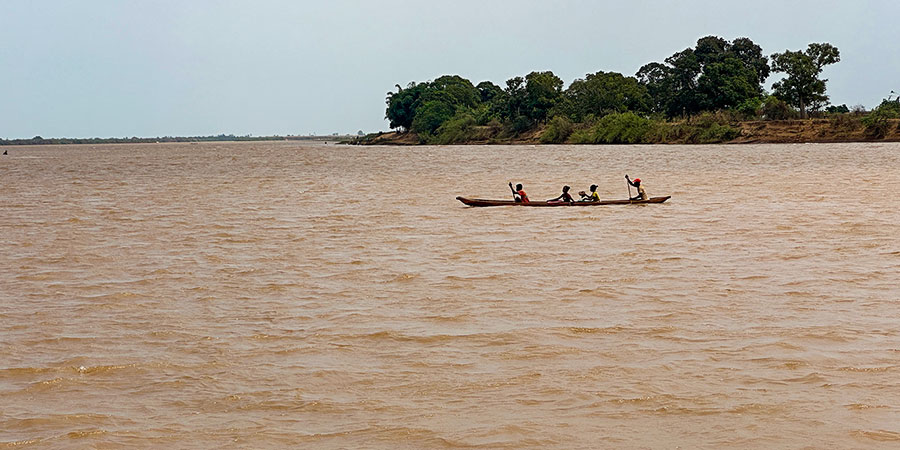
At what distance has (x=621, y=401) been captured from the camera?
7.06 metres

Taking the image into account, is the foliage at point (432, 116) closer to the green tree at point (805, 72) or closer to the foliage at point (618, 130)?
the foliage at point (618, 130)

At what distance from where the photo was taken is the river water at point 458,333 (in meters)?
6.60

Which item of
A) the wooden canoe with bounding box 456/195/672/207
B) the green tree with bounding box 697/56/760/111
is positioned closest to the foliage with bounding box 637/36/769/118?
the green tree with bounding box 697/56/760/111

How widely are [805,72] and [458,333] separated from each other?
73.2 metres

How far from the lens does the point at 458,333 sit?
934cm

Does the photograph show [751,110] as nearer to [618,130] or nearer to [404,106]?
[618,130]

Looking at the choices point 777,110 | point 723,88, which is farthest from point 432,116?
point 777,110

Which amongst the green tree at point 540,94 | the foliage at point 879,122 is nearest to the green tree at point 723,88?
the foliage at point 879,122

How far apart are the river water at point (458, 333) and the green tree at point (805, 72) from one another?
60220 millimetres

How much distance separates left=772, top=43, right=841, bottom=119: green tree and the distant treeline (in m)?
0.08

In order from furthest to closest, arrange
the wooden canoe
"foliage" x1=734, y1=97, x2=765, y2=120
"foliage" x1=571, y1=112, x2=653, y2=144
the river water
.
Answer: "foliage" x1=571, y1=112, x2=653, y2=144 < "foliage" x1=734, y1=97, x2=765, y2=120 < the wooden canoe < the river water

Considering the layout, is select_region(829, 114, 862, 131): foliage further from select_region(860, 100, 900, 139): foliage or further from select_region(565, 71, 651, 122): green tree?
select_region(565, 71, 651, 122): green tree

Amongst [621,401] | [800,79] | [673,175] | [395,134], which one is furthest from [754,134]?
[395,134]

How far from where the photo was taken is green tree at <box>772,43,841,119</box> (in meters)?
75.7
